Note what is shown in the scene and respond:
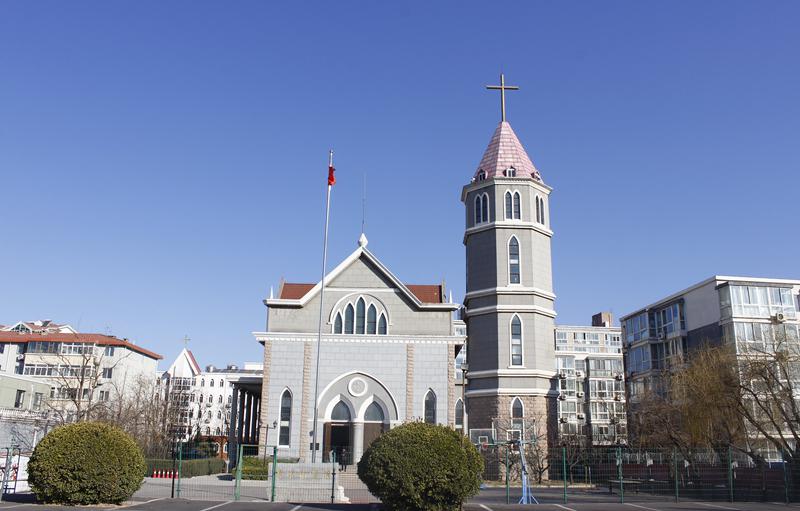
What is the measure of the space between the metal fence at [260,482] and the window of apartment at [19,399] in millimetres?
28155

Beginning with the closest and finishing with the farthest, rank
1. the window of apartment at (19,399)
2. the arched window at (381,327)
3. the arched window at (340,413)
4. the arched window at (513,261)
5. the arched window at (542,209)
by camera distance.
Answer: the arched window at (340,413) < the arched window at (381,327) < the arched window at (513,261) < the arched window at (542,209) < the window of apartment at (19,399)

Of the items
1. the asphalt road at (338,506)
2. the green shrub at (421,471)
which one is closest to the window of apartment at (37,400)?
the asphalt road at (338,506)

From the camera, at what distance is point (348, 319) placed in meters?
38.2

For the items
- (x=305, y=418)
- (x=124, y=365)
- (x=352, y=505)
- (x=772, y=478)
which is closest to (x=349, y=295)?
(x=305, y=418)

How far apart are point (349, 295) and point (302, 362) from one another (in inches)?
174

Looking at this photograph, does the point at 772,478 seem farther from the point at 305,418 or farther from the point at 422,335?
the point at 305,418

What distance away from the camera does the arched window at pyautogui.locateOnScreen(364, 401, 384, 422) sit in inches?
1443

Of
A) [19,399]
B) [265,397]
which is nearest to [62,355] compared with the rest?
[19,399]

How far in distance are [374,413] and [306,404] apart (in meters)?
3.58

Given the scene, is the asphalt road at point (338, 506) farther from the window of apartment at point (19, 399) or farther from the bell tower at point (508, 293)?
the window of apartment at point (19, 399)

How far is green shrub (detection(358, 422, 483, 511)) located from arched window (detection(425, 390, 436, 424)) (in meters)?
18.5

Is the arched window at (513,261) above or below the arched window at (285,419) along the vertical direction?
above

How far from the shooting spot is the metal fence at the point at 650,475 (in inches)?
1011

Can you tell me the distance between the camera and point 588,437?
58438 mm
